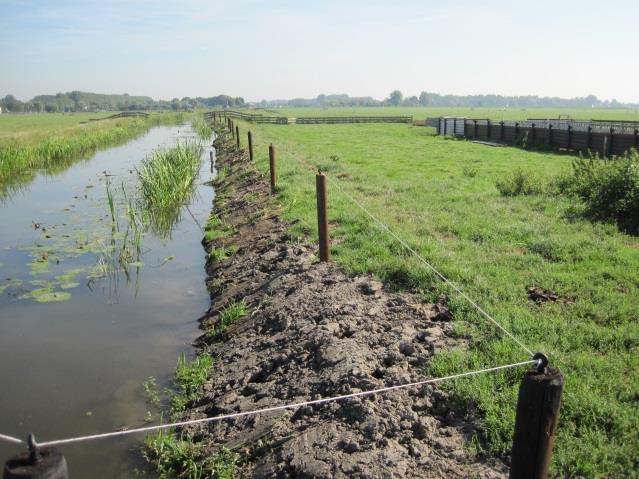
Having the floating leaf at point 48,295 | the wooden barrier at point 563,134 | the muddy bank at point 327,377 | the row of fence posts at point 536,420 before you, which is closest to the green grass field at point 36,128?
the wooden barrier at point 563,134

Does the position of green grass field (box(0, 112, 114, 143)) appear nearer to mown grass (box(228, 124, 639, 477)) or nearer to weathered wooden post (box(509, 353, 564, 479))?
mown grass (box(228, 124, 639, 477))

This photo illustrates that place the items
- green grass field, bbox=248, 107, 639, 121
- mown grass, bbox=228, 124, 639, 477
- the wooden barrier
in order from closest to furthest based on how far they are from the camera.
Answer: mown grass, bbox=228, 124, 639, 477 → the wooden barrier → green grass field, bbox=248, 107, 639, 121

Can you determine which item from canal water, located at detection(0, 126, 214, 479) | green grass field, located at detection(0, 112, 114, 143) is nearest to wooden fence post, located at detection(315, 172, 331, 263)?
canal water, located at detection(0, 126, 214, 479)

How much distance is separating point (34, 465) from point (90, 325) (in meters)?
6.87

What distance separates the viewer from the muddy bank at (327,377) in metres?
4.07

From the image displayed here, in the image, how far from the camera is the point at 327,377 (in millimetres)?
5199

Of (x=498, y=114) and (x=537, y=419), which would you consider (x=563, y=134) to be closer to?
(x=537, y=419)

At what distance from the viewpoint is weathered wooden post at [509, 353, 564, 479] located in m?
2.66

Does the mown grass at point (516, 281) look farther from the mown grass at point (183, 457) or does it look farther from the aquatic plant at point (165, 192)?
the aquatic plant at point (165, 192)

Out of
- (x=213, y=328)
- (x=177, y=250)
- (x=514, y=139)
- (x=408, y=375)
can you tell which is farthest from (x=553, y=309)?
(x=514, y=139)

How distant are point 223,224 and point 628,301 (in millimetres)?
10216

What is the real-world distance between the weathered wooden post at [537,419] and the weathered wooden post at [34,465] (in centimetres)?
213

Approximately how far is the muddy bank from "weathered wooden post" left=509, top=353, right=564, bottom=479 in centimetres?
93

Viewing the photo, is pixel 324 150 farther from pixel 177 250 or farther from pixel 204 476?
pixel 204 476
